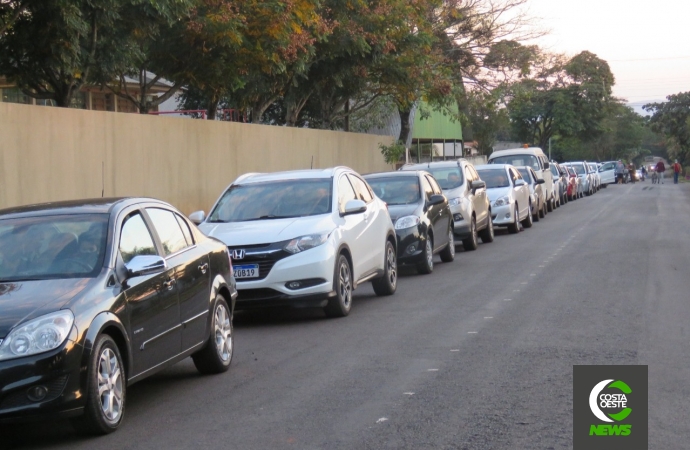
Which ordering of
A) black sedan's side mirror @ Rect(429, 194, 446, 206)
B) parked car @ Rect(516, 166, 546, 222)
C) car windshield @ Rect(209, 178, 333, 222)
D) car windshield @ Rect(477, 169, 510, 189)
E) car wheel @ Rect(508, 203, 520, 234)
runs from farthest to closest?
parked car @ Rect(516, 166, 546, 222) < car windshield @ Rect(477, 169, 510, 189) < car wheel @ Rect(508, 203, 520, 234) < black sedan's side mirror @ Rect(429, 194, 446, 206) < car windshield @ Rect(209, 178, 333, 222)

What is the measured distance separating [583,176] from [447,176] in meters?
30.7

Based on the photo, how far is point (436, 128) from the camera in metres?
57.3

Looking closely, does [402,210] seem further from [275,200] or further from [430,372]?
[430,372]

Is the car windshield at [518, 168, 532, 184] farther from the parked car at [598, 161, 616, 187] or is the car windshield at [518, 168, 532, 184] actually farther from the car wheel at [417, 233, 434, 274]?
the parked car at [598, 161, 616, 187]

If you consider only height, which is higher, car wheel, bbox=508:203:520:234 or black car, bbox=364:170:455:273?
black car, bbox=364:170:455:273

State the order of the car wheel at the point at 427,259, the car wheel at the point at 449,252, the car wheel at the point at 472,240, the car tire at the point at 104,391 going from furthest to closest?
the car wheel at the point at 472,240 → the car wheel at the point at 449,252 → the car wheel at the point at 427,259 → the car tire at the point at 104,391

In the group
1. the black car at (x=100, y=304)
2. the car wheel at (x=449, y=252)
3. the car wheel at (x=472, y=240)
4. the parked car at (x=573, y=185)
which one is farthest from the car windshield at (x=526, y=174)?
the black car at (x=100, y=304)

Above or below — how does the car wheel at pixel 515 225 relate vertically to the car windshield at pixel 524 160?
below

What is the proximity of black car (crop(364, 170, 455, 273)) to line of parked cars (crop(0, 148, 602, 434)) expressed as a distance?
173 centimetres

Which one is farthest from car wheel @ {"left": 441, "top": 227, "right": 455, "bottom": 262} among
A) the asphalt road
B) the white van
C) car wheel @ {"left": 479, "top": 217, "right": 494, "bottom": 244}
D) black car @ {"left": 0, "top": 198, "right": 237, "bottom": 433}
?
the white van

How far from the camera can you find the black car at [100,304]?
5.99 meters

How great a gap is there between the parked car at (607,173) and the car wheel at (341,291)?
57178mm

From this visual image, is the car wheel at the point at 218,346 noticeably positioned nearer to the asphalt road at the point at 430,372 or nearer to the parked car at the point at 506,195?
the asphalt road at the point at 430,372

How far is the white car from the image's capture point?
1098cm
